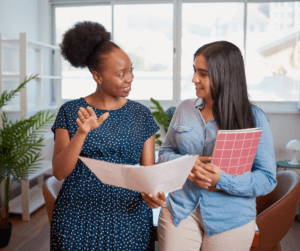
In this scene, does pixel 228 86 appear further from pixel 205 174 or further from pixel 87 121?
pixel 87 121

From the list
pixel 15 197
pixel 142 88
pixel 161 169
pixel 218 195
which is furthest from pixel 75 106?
pixel 142 88

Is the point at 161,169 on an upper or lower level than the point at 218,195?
upper

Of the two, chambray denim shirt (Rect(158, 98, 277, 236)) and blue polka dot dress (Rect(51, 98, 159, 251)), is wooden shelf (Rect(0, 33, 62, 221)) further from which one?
chambray denim shirt (Rect(158, 98, 277, 236))

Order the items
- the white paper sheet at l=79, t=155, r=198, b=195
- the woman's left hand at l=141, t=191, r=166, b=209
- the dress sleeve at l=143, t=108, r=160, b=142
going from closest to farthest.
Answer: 1. the white paper sheet at l=79, t=155, r=198, b=195
2. the woman's left hand at l=141, t=191, r=166, b=209
3. the dress sleeve at l=143, t=108, r=160, b=142

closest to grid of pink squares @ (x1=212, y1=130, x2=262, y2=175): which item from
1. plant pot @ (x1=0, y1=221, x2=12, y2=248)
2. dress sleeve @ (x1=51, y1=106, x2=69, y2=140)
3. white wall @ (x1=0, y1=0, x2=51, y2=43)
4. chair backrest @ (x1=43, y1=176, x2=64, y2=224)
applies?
dress sleeve @ (x1=51, y1=106, x2=69, y2=140)

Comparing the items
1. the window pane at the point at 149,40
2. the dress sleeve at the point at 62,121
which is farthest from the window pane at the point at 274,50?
the dress sleeve at the point at 62,121

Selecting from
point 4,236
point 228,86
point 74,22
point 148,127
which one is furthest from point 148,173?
point 74,22

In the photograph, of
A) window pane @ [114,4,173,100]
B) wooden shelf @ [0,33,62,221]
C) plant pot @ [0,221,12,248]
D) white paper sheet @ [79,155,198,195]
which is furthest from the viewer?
window pane @ [114,4,173,100]

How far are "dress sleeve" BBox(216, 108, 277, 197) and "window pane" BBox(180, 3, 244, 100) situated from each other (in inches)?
130

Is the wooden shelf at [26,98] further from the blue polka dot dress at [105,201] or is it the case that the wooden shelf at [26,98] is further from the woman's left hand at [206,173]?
the woman's left hand at [206,173]

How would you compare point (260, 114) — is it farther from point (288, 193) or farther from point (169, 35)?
point (169, 35)

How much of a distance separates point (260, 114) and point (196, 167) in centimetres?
35

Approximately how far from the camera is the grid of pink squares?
113cm

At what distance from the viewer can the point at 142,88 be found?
4559mm
